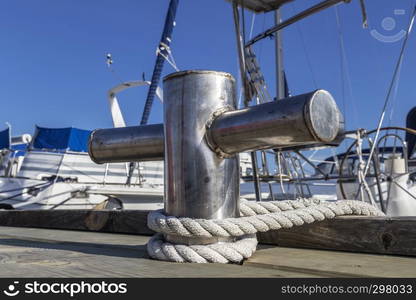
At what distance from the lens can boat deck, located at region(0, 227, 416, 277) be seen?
0.87 meters

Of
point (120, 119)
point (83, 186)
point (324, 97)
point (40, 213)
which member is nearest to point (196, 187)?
point (324, 97)

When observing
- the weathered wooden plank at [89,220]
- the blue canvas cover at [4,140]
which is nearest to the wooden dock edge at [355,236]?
the weathered wooden plank at [89,220]

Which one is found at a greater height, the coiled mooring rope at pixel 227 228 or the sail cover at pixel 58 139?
the sail cover at pixel 58 139

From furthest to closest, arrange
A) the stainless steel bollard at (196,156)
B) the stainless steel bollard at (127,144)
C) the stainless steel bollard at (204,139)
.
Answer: the stainless steel bollard at (127,144), the stainless steel bollard at (196,156), the stainless steel bollard at (204,139)

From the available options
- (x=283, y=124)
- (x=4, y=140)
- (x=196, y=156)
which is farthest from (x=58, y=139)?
(x=283, y=124)

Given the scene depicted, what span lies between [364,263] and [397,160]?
3445 millimetres

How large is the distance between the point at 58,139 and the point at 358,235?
1127 centimetres

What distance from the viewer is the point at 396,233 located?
1.19 m

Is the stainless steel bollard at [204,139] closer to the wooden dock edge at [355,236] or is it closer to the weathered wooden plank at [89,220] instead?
the wooden dock edge at [355,236]

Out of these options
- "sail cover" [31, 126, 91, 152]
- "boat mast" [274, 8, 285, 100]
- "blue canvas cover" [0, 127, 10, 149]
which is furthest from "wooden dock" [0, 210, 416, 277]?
"blue canvas cover" [0, 127, 10, 149]

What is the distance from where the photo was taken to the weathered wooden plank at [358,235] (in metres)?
1.17

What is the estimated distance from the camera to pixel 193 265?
3.30 feet

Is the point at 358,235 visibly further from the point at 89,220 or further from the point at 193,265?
the point at 89,220

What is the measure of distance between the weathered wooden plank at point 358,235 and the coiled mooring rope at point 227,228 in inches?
2.6
